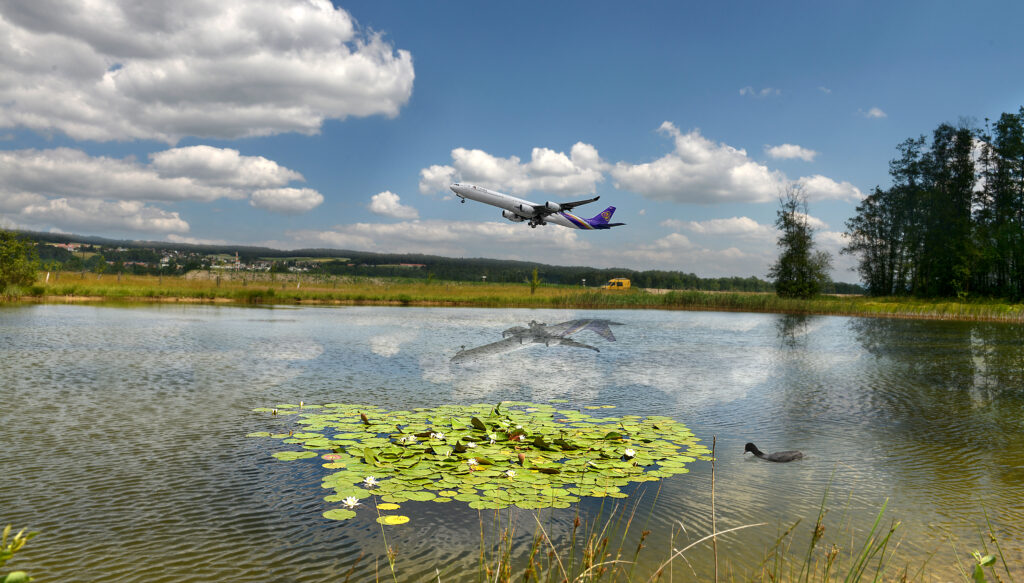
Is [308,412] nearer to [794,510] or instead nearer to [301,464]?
[301,464]

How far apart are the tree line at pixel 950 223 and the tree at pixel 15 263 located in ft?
203

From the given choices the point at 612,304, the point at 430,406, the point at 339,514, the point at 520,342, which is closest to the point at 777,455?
the point at 339,514

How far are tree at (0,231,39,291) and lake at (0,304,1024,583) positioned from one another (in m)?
20.5

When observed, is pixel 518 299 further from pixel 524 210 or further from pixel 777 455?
pixel 777 455

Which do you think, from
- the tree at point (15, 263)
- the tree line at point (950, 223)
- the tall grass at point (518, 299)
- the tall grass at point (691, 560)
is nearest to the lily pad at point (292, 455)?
the tall grass at point (691, 560)

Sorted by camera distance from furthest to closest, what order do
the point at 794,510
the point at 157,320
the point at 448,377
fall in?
the point at 157,320, the point at 448,377, the point at 794,510

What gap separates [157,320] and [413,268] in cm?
10860

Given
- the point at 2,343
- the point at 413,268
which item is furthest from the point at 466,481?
the point at 413,268

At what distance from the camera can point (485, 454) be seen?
20.0 feet

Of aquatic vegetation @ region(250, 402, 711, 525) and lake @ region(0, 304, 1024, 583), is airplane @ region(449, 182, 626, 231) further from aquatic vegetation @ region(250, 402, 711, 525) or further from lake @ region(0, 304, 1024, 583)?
aquatic vegetation @ region(250, 402, 711, 525)

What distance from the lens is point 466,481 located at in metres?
5.33

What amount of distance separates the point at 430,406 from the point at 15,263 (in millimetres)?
35882

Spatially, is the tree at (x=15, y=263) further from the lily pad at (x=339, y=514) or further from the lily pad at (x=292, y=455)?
the lily pad at (x=339, y=514)

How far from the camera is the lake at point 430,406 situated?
4.11 m
